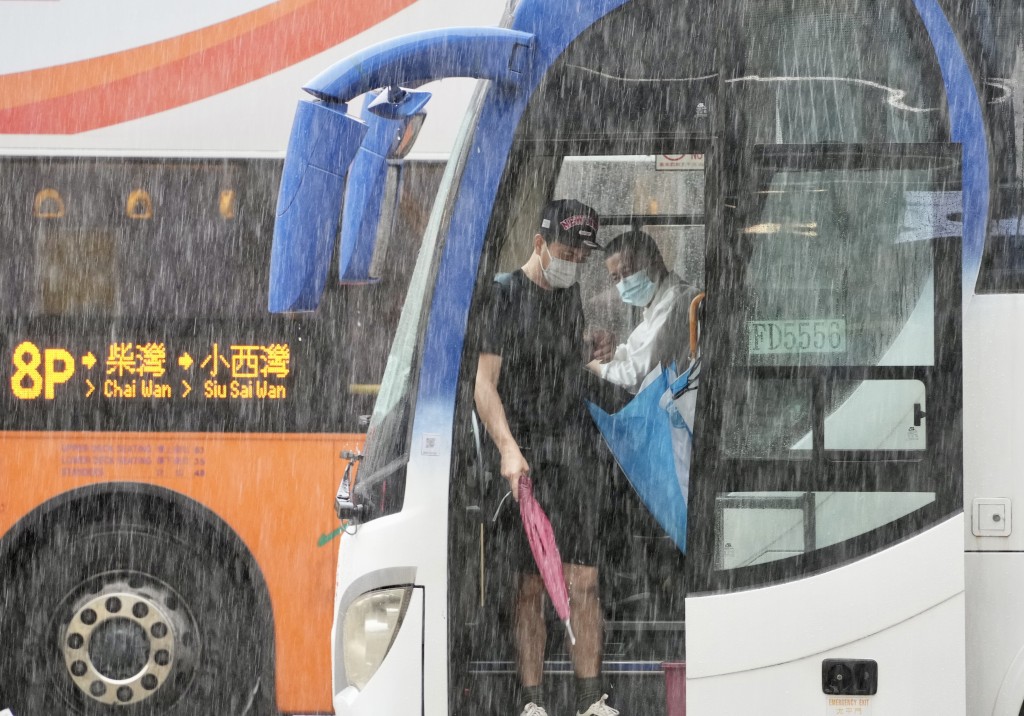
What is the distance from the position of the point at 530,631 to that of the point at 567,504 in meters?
0.57

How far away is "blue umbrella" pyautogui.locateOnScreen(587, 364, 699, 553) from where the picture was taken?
15.2ft

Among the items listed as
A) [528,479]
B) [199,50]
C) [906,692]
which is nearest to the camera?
[906,692]

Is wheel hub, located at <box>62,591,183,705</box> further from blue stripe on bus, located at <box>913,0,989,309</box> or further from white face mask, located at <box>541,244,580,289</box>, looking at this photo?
blue stripe on bus, located at <box>913,0,989,309</box>

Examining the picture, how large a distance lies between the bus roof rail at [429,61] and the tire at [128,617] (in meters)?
3.47

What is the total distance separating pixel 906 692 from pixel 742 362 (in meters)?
1.09

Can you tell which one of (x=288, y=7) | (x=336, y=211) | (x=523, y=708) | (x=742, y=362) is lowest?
(x=523, y=708)

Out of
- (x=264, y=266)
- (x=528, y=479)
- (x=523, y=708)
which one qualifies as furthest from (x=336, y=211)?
(x=264, y=266)

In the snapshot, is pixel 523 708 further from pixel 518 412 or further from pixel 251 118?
pixel 251 118

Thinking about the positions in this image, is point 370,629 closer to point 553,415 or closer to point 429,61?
point 553,415

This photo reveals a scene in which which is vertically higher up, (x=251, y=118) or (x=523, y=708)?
(x=251, y=118)

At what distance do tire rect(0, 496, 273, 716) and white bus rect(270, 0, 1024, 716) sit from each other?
2.83 m

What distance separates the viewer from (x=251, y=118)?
6.62 meters

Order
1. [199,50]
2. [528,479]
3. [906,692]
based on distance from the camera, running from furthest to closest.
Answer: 1. [199,50]
2. [528,479]
3. [906,692]

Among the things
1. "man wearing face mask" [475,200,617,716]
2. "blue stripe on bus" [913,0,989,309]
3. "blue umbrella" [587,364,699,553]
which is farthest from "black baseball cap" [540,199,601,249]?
"blue stripe on bus" [913,0,989,309]
